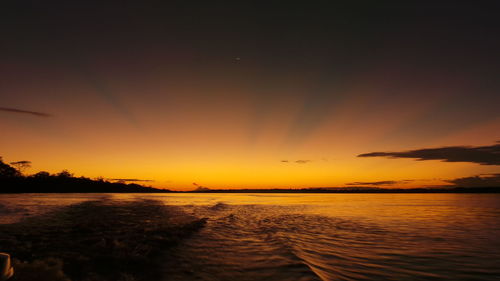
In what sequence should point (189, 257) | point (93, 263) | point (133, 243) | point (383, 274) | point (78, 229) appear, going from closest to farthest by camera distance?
point (383, 274) < point (93, 263) < point (189, 257) < point (133, 243) < point (78, 229)

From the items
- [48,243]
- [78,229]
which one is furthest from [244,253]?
[78,229]

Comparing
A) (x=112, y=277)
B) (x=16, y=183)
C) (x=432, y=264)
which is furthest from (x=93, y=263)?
(x=16, y=183)

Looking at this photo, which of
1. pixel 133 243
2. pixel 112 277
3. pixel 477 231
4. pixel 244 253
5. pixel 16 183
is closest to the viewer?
pixel 112 277

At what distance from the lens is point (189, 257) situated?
37.6ft

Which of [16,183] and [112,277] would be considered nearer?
[112,277]

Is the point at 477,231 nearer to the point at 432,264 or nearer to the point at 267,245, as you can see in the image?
the point at 432,264

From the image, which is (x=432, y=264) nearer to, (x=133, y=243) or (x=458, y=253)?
(x=458, y=253)

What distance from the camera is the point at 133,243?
1357 cm

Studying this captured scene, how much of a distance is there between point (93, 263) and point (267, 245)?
26.8 ft

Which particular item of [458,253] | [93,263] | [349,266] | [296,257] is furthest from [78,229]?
[458,253]

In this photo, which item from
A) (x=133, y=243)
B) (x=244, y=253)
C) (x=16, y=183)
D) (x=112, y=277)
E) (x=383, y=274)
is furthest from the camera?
(x=16, y=183)

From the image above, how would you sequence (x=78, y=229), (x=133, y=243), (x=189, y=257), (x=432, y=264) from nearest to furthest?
(x=432, y=264)
(x=189, y=257)
(x=133, y=243)
(x=78, y=229)

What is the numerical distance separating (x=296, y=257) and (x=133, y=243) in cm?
815

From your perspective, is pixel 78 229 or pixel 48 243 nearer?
pixel 48 243
